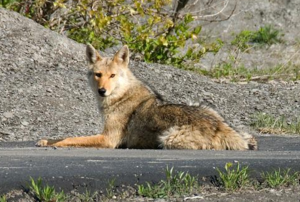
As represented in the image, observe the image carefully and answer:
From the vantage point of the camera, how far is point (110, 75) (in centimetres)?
1009

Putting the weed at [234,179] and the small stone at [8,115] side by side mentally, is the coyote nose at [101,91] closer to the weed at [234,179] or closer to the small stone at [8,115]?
the small stone at [8,115]

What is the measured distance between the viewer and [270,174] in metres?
6.64

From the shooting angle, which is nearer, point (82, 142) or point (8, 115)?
point (82, 142)

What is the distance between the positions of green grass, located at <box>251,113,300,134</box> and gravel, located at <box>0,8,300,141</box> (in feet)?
0.71

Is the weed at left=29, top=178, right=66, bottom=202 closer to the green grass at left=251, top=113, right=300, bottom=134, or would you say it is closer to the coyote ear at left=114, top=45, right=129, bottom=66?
the coyote ear at left=114, top=45, right=129, bottom=66

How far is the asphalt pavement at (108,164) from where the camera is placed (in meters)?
6.27

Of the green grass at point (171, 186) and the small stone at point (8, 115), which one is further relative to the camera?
the small stone at point (8, 115)

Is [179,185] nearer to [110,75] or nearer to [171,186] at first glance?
[171,186]

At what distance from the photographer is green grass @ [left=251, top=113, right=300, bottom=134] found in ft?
41.1

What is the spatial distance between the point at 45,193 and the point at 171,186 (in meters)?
1.03

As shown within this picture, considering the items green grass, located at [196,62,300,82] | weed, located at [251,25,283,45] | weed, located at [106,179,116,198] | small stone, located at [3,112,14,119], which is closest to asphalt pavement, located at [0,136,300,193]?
weed, located at [106,179,116,198]

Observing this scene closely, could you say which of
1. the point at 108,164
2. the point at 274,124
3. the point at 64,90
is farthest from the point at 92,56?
the point at 274,124

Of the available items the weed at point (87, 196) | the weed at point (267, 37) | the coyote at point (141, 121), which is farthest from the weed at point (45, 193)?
the weed at point (267, 37)

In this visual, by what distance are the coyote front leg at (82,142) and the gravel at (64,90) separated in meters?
1.79
